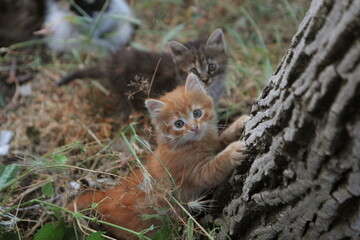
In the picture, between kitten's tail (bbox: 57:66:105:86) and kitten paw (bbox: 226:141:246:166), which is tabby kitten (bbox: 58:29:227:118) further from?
kitten paw (bbox: 226:141:246:166)

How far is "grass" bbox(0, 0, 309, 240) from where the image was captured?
5.77 ft

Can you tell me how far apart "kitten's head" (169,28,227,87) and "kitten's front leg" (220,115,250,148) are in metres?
0.94

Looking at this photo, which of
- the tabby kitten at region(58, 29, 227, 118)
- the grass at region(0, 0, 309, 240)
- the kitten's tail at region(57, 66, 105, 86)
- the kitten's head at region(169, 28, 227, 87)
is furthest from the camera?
the kitten's tail at region(57, 66, 105, 86)

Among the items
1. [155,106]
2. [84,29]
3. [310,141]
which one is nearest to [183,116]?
[155,106]

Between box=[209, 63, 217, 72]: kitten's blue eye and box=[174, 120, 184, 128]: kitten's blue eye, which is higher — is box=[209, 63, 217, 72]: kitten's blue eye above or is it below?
above

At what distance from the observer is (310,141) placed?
1084 mm

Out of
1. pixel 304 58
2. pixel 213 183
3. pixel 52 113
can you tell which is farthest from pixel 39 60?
pixel 304 58

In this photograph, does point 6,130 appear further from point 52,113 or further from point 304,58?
point 304,58

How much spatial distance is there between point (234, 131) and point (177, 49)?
1.24 meters

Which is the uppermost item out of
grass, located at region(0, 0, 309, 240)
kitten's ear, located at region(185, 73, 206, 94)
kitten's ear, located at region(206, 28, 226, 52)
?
kitten's ear, located at region(206, 28, 226, 52)

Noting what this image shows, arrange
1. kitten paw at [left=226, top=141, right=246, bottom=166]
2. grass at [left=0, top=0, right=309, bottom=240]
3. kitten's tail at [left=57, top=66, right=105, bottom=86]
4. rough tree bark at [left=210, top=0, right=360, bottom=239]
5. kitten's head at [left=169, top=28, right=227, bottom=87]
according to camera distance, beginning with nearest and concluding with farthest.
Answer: rough tree bark at [left=210, top=0, right=360, bottom=239], kitten paw at [left=226, top=141, right=246, bottom=166], grass at [left=0, top=0, right=309, bottom=240], kitten's head at [left=169, top=28, right=227, bottom=87], kitten's tail at [left=57, top=66, right=105, bottom=86]

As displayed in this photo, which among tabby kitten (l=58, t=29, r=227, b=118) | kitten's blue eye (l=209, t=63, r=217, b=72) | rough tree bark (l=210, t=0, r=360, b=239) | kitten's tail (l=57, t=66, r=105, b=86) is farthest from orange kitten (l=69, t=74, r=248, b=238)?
kitten's tail (l=57, t=66, r=105, b=86)

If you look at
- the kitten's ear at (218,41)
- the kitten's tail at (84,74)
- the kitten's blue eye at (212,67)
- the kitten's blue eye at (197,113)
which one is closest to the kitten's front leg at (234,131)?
the kitten's blue eye at (197,113)

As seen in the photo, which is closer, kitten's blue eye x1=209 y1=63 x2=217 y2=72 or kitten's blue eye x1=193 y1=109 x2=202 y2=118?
kitten's blue eye x1=193 y1=109 x2=202 y2=118
